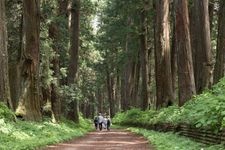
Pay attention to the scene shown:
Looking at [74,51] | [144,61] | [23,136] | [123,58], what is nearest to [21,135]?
[23,136]

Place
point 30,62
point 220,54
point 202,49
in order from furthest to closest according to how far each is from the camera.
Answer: point 220,54 < point 30,62 < point 202,49

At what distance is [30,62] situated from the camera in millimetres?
21078

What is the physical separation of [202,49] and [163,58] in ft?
16.0

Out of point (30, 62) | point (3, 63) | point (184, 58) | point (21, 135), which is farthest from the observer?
point (30, 62)

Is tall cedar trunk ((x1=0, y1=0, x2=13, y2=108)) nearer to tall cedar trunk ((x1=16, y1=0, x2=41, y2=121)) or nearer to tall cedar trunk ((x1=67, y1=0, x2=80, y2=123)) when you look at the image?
tall cedar trunk ((x1=16, y1=0, x2=41, y2=121))

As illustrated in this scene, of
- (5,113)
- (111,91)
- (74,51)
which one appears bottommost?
(111,91)

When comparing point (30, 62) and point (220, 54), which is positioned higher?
point (220, 54)

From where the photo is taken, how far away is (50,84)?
26.3 metres

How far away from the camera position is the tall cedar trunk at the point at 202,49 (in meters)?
19.5

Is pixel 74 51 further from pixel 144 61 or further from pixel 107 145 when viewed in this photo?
pixel 107 145

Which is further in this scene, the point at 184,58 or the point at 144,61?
the point at 144,61

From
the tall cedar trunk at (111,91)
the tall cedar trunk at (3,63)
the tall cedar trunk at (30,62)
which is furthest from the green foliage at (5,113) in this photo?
the tall cedar trunk at (111,91)

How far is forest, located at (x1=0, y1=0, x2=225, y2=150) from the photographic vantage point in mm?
14795

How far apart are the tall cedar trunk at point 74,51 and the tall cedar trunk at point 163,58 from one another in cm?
852
